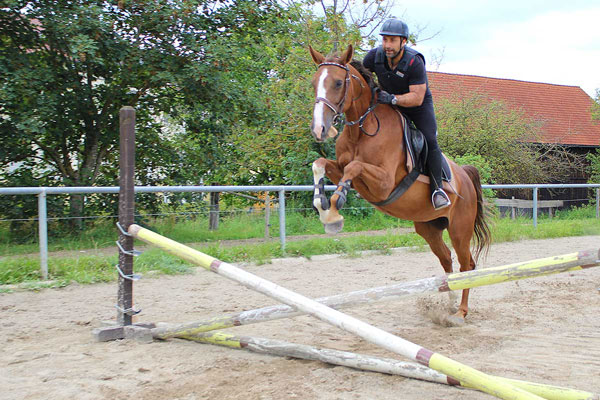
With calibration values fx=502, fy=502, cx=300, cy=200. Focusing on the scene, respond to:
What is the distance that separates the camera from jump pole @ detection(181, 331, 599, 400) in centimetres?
261

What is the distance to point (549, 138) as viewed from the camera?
21.2 m

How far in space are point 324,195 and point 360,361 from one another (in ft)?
4.13

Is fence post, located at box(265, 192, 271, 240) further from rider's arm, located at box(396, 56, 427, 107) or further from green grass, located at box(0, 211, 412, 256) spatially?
rider's arm, located at box(396, 56, 427, 107)

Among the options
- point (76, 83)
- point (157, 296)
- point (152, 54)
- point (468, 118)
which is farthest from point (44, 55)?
point (468, 118)

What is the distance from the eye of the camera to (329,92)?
13.0 ft

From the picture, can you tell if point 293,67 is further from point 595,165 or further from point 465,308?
point 595,165

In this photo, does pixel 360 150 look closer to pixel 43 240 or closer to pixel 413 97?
pixel 413 97

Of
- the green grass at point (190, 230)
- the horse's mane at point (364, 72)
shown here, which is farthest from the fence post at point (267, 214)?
the horse's mane at point (364, 72)

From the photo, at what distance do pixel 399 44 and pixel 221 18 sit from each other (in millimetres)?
6064

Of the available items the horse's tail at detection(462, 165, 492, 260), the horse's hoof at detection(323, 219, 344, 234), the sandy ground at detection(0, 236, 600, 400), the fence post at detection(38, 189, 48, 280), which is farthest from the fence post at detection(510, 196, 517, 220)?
the fence post at detection(38, 189, 48, 280)

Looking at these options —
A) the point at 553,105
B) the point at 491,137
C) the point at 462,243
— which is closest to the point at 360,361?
the point at 462,243

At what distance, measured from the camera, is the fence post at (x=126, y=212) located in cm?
416

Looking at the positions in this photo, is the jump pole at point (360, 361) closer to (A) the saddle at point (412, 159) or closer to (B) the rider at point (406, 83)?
(A) the saddle at point (412, 159)

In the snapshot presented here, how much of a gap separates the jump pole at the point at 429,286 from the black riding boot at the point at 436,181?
1498 mm
